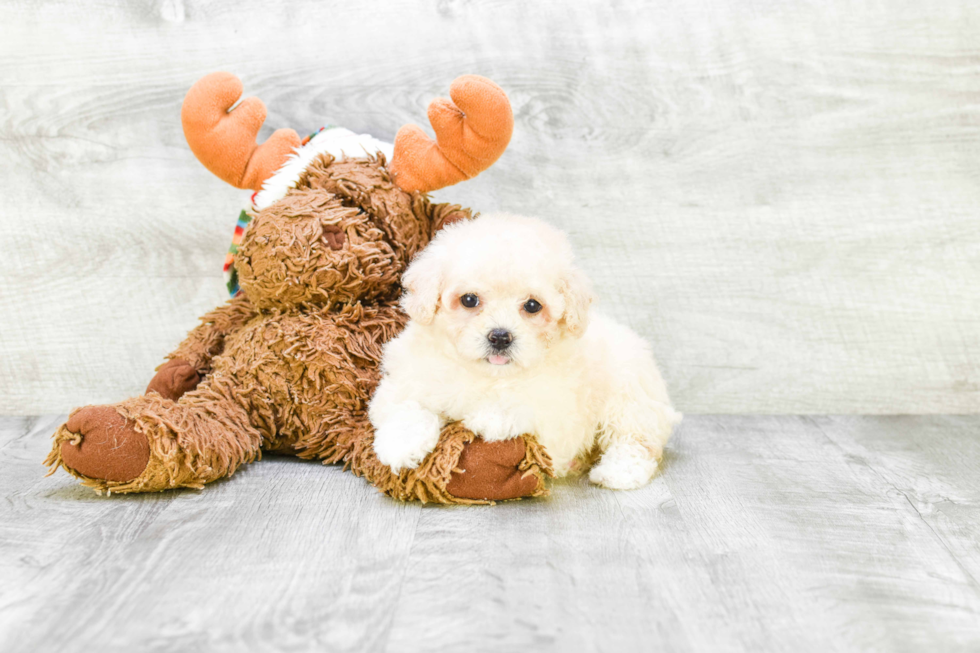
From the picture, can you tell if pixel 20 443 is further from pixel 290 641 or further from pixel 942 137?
pixel 942 137

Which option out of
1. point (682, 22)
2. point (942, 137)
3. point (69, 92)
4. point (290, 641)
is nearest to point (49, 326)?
point (69, 92)

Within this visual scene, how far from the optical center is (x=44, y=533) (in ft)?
3.79

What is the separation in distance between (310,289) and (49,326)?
85 centimetres

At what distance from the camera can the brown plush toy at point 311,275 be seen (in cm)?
136

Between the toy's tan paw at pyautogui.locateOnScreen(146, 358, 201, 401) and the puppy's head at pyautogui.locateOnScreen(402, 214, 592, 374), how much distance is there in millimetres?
533

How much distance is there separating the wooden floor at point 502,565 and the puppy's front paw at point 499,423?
117 millimetres

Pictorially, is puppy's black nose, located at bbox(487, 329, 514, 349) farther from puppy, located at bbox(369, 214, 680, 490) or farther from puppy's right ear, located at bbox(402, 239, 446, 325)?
puppy's right ear, located at bbox(402, 239, 446, 325)

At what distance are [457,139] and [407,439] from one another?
54 cm

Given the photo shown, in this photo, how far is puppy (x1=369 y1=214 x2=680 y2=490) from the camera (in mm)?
1217

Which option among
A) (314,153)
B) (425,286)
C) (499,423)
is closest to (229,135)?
(314,153)

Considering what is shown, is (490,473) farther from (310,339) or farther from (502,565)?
(310,339)

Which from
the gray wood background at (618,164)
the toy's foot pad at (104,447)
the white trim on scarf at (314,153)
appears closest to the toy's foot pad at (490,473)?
the toy's foot pad at (104,447)

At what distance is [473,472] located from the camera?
125 centimetres

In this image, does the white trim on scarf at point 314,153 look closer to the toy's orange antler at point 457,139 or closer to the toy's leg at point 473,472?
the toy's orange antler at point 457,139
